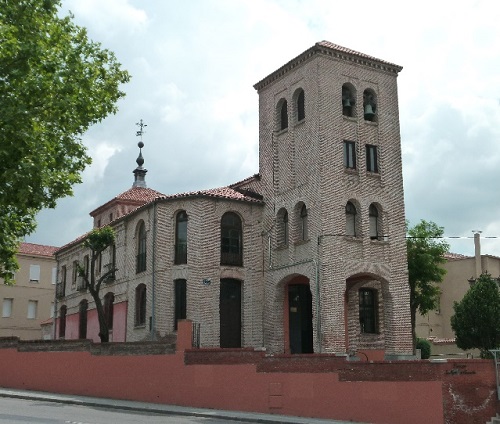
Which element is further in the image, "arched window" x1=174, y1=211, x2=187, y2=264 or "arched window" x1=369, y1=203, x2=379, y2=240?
"arched window" x1=174, y1=211, x2=187, y2=264

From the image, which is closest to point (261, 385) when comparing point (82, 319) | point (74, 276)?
point (82, 319)

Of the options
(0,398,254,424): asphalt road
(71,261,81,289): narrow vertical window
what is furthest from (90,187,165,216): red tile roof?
(0,398,254,424): asphalt road

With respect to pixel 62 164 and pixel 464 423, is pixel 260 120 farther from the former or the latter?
pixel 464 423

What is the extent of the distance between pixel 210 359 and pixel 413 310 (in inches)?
717

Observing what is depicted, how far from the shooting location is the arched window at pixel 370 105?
31.1 metres

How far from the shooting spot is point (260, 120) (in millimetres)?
33469

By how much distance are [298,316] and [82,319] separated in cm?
1563

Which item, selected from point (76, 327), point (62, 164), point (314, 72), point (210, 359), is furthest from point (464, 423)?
point (76, 327)

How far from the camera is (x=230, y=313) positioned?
30.6 meters

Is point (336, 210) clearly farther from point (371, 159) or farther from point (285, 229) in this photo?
point (371, 159)

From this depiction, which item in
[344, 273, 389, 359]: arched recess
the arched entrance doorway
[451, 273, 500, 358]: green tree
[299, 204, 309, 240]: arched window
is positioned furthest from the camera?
the arched entrance doorway

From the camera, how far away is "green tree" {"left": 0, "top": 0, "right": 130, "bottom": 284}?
1672 cm

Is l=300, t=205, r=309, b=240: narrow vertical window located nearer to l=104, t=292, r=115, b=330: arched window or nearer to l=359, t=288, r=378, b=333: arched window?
l=359, t=288, r=378, b=333: arched window

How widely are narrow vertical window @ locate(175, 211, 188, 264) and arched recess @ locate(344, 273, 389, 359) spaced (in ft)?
23.8
